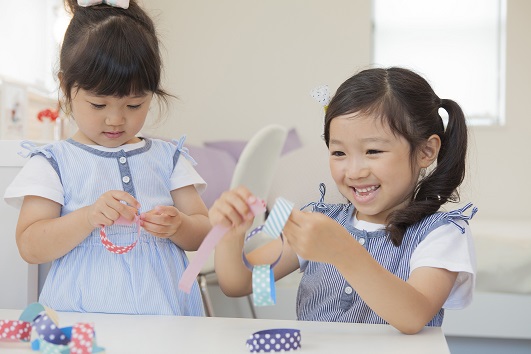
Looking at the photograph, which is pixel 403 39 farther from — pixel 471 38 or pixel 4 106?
pixel 4 106

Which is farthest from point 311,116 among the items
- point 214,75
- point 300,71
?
point 214,75

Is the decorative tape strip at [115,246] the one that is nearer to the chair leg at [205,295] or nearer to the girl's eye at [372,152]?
the girl's eye at [372,152]

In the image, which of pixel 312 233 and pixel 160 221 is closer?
pixel 312 233

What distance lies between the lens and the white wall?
3.71m

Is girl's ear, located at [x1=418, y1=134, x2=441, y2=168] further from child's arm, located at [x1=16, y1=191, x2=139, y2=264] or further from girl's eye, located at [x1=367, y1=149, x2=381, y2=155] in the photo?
child's arm, located at [x1=16, y1=191, x2=139, y2=264]

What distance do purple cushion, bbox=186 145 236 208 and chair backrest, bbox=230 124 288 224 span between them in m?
2.03

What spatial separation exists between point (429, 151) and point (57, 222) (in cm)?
61

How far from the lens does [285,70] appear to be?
3.77 metres

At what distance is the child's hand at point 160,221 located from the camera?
1.10 m

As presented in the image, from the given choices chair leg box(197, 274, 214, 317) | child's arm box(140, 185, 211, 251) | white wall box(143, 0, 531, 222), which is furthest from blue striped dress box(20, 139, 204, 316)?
white wall box(143, 0, 531, 222)

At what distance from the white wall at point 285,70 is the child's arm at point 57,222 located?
2.55 m

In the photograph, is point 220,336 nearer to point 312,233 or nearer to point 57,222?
point 312,233

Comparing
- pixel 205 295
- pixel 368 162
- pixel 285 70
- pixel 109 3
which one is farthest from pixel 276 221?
pixel 285 70

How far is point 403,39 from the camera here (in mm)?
3896
